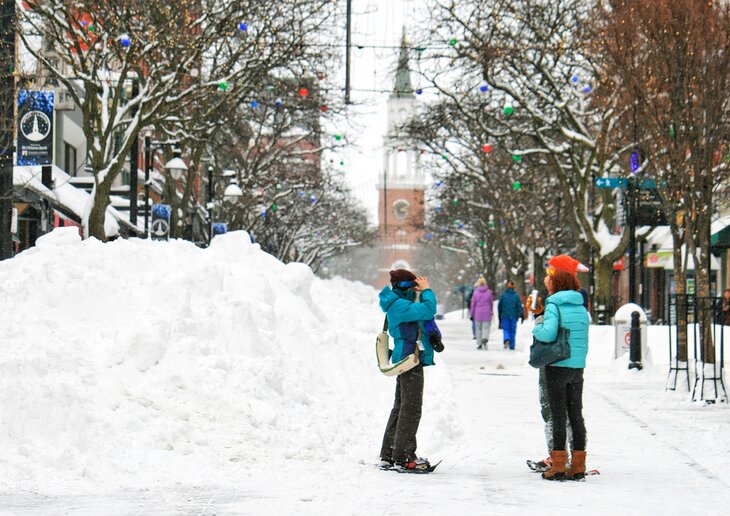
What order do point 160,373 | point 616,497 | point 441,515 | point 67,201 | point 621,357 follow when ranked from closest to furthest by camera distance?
point 441,515, point 616,497, point 160,373, point 621,357, point 67,201

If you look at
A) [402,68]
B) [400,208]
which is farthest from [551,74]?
[400,208]

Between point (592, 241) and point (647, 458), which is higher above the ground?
point (592, 241)

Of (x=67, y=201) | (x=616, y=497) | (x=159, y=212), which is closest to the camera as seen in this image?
(x=616, y=497)

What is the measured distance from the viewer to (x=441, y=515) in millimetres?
7352

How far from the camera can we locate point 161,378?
32.3ft

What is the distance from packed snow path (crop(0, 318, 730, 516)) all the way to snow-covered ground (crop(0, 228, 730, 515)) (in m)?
0.02

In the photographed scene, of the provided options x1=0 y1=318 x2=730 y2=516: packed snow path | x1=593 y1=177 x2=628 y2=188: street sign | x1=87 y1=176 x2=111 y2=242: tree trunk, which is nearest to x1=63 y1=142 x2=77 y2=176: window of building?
x1=87 y1=176 x2=111 y2=242: tree trunk

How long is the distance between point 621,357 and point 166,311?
37.0 feet

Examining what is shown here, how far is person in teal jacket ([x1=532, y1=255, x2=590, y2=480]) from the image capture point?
8.97 meters

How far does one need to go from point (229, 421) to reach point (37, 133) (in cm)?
1598

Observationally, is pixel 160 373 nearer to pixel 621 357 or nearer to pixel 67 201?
pixel 621 357

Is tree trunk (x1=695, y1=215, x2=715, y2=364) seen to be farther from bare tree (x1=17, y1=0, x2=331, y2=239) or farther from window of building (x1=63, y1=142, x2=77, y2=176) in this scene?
window of building (x1=63, y1=142, x2=77, y2=176)

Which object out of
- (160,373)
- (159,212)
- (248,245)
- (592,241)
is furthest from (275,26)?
(160,373)

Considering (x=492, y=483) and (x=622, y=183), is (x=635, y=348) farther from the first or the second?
(x=492, y=483)
